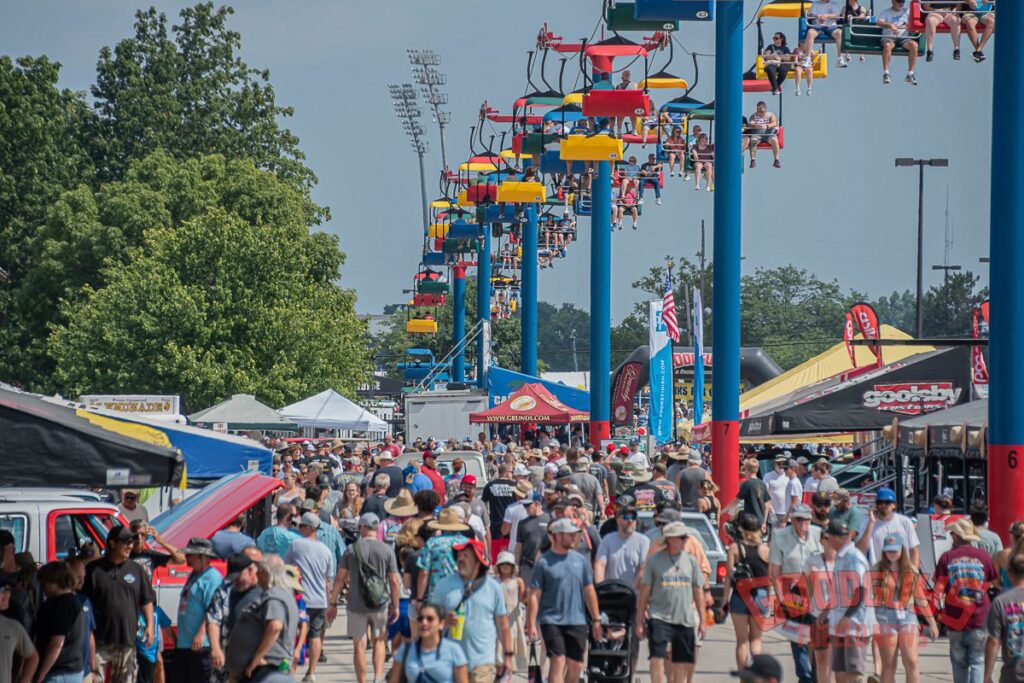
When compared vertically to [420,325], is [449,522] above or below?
below

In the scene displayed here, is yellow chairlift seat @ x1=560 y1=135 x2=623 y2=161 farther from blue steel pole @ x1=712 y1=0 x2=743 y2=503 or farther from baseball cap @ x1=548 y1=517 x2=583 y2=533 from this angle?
baseball cap @ x1=548 y1=517 x2=583 y2=533

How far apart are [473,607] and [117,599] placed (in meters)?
3.07

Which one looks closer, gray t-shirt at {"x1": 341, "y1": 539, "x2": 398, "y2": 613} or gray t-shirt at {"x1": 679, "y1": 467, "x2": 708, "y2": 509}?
gray t-shirt at {"x1": 341, "y1": 539, "x2": 398, "y2": 613}

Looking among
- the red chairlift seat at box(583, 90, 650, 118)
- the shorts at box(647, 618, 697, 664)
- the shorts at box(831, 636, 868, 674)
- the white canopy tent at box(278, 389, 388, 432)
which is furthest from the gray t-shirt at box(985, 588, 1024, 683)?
the white canopy tent at box(278, 389, 388, 432)

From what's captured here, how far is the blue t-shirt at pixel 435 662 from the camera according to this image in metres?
10.2

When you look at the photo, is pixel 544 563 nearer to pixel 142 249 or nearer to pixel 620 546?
pixel 620 546

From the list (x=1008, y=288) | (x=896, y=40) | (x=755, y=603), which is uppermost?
(x=896, y=40)

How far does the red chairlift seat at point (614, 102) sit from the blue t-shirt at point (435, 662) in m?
19.0

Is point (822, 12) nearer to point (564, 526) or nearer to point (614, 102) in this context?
point (614, 102)

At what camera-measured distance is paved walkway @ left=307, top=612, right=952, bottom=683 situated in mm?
15289

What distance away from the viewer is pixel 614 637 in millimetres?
13445

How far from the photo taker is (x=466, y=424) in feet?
167

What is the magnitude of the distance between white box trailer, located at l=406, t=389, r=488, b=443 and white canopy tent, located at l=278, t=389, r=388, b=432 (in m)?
4.40

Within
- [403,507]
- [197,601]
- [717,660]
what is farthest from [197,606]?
[717,660]
